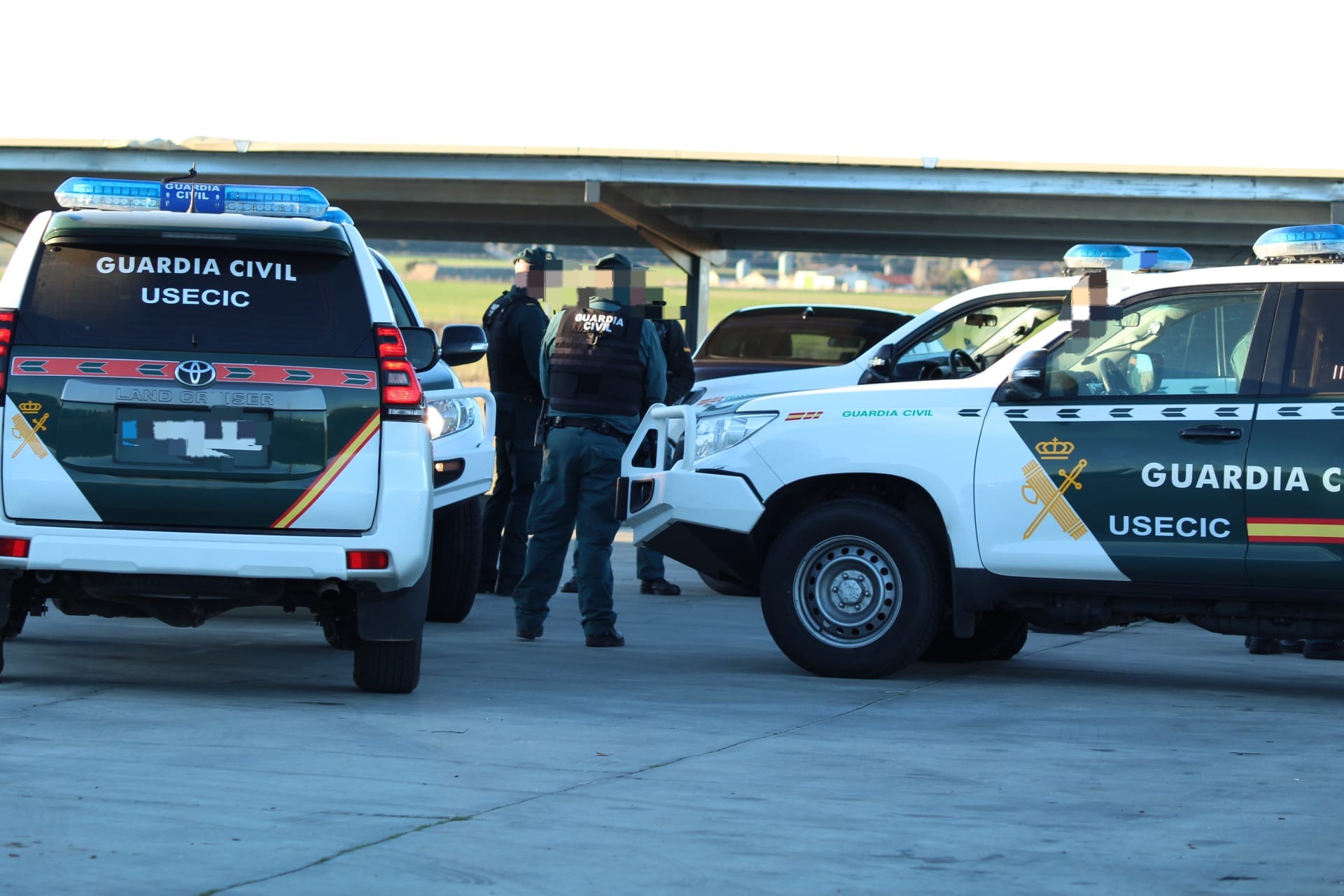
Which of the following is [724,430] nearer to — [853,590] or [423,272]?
[853,590]

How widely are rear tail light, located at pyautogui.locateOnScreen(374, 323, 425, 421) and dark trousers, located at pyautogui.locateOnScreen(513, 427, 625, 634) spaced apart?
85.6 inches

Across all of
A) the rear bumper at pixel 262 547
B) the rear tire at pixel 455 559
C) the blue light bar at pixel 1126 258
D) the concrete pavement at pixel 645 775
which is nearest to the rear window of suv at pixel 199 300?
the rear bumper at pixel 262 547

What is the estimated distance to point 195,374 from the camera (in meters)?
6.40

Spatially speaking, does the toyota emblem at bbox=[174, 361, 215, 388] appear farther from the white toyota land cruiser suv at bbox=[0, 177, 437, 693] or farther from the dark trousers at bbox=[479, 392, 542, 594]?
the dark trousers at bbox=[479, 392, 542, 594]

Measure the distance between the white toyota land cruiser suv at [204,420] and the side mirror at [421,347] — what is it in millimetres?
512

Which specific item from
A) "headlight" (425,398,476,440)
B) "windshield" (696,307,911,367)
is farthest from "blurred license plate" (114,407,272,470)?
"windshield" (696,307,911,367)

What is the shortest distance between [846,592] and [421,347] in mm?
2122

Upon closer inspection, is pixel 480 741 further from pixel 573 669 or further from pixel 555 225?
pixel 555 225

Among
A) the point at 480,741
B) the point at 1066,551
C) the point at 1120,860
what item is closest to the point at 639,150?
the point at 1066,551

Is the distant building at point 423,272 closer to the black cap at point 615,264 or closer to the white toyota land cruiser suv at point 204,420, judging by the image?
the black cap at point 615,264

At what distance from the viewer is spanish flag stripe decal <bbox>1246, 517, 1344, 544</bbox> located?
7164mm

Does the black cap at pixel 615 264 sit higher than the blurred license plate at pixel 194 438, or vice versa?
the black cap at pixel 615 264

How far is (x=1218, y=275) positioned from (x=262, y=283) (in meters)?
4.02

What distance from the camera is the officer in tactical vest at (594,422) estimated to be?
341 inches
